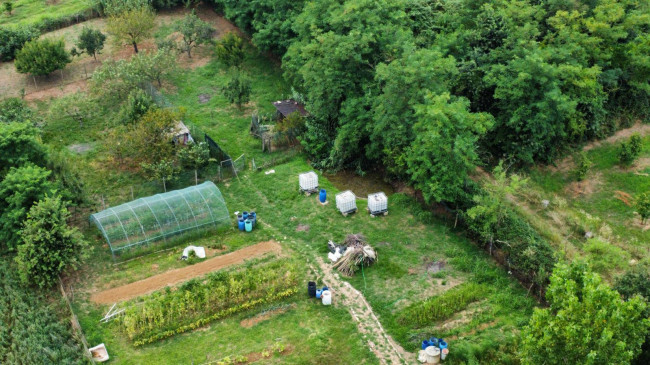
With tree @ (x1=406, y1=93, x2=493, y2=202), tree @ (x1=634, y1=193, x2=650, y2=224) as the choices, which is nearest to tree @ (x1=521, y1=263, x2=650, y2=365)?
tree @ (x1=406, y1=93, x2=493, y2=202)

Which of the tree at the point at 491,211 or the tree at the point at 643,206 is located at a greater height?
the tree at the point at 491,211

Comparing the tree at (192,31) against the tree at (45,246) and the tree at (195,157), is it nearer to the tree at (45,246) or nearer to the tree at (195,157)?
the tree at (195,157)

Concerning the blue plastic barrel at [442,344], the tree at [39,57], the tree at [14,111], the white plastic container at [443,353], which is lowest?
the white plastic container at [443,353]

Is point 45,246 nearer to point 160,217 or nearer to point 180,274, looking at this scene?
point 160,217

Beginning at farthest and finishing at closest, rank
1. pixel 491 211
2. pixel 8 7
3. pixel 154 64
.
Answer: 1. pixel 8 7
2. pixel 154 64
3. pixel 491 211

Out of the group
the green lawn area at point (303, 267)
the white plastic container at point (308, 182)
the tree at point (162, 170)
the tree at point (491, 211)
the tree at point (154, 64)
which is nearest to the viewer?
the green lawn area at point (303, 267)

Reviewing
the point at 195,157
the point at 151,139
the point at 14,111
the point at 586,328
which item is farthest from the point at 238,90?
the point at 586,328

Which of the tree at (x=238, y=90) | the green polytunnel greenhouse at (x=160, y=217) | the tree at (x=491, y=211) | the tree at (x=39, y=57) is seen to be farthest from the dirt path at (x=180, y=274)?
the tree at (x=39, y=57)
